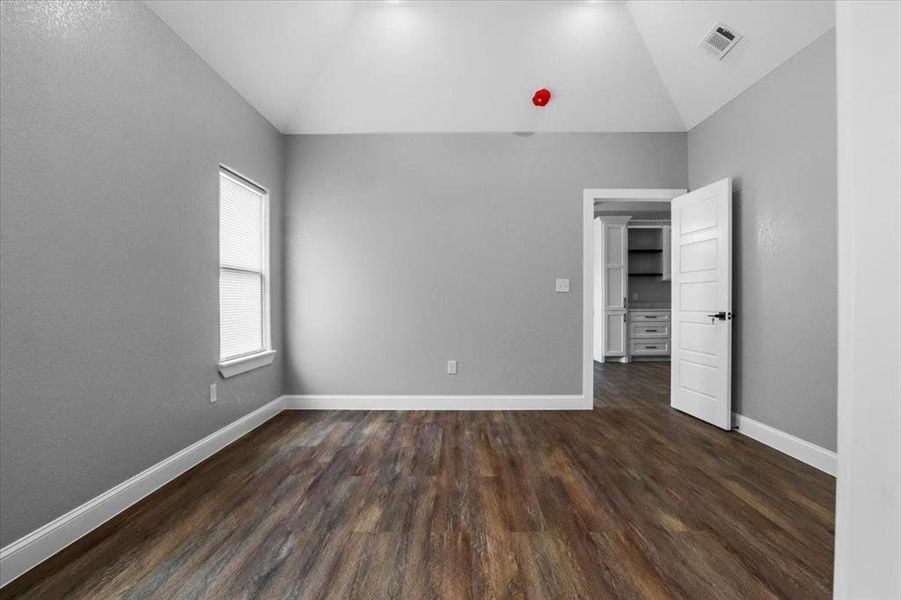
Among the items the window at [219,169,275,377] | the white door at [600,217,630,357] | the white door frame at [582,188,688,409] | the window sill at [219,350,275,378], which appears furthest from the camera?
the white door at [600,217,630,357]

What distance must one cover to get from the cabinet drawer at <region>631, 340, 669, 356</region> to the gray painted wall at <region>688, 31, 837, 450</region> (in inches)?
141

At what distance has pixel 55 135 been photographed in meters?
1.63

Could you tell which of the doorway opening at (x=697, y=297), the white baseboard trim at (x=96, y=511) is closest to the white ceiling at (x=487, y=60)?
the doorway opening at (x=697, y=297)

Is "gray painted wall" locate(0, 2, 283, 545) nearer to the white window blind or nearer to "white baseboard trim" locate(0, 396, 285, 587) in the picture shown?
"white baseboard trim" locate(0, 396, 285, 587)

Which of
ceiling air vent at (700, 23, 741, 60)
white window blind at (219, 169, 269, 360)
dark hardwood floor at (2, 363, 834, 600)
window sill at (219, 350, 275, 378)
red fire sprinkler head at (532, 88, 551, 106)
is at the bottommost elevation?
dark hardwood floor at (2, 363, 834, 600)

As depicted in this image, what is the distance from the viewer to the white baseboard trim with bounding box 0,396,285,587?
57.9 inches

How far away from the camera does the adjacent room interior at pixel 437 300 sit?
56.7 inches

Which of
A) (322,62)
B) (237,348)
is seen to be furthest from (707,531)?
(322,62)

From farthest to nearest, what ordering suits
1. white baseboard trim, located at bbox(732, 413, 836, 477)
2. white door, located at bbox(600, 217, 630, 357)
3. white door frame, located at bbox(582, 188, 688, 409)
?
white door, located at bbox(600, 217, 630, 357)
white door frame, located at bbox(582, 188, 688, 409)
white baseboard trim, located at bbox(732, 413, 836, 477)

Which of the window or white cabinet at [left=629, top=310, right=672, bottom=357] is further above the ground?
the window

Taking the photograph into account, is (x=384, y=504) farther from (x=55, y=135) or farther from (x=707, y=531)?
(x=55, y=135)

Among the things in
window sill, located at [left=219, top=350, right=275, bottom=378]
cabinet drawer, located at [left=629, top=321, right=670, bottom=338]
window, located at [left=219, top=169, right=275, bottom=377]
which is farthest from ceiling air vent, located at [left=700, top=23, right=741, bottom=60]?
cabinet drawer, located at [left=629, top=321, right=670, bottom=338]

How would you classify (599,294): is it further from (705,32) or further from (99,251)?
(99,251)

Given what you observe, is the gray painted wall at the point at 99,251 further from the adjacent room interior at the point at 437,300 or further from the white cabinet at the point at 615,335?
the white cabinet at the point at 615,335
